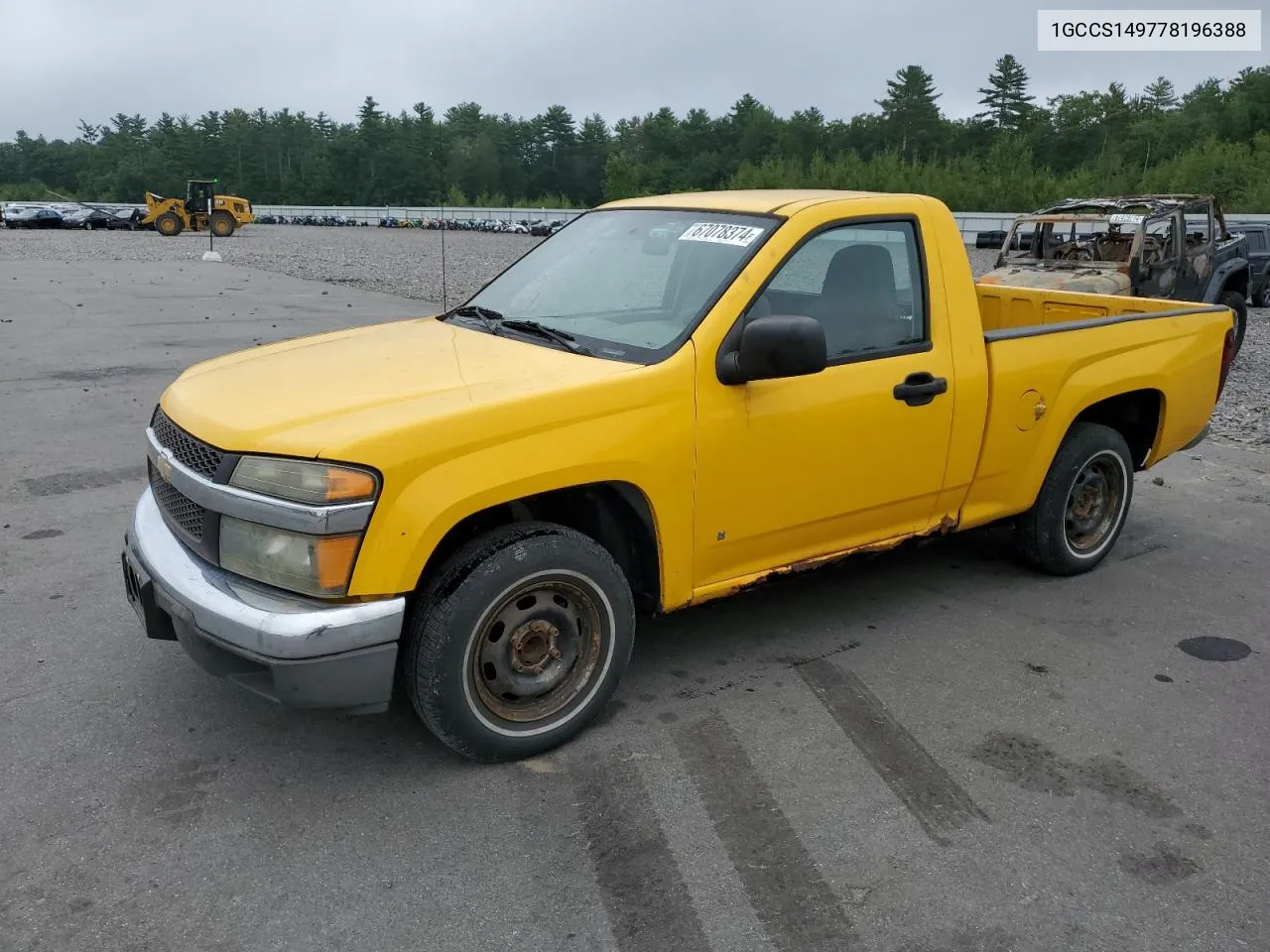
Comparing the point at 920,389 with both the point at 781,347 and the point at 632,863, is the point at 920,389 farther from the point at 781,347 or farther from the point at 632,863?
the point at 632,863

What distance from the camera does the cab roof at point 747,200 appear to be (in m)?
4.07

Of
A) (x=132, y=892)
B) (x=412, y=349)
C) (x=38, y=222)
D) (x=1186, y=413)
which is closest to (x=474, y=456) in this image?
(x=412, y=349)

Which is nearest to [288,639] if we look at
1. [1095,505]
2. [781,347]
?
[781,347]

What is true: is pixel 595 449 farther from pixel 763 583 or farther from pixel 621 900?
pixel 621 900

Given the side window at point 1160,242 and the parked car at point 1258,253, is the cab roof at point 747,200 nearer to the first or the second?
the side window at point 1160,242

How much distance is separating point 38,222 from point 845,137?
64.6 meters

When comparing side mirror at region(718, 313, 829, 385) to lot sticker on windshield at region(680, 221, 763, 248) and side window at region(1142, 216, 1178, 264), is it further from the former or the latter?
side window at region(1142, 216, 1178, 264)

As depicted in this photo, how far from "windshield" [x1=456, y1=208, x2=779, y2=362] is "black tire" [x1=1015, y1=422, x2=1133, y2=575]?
210cm

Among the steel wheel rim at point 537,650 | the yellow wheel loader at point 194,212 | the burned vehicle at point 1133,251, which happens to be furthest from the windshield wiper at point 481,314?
the yellow wheel loader at point 194,212

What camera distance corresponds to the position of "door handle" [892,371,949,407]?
4082 mm

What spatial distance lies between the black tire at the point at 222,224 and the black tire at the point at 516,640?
42.1 metres

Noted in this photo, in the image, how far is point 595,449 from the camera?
3316mm

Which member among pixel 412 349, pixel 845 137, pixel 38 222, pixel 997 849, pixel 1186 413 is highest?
pixel 845 137

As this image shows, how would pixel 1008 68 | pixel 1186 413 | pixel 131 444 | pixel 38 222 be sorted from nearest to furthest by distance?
pixel 1186 413 → pixel 131 444 → pixel 38 222 → pixel 1008 68
